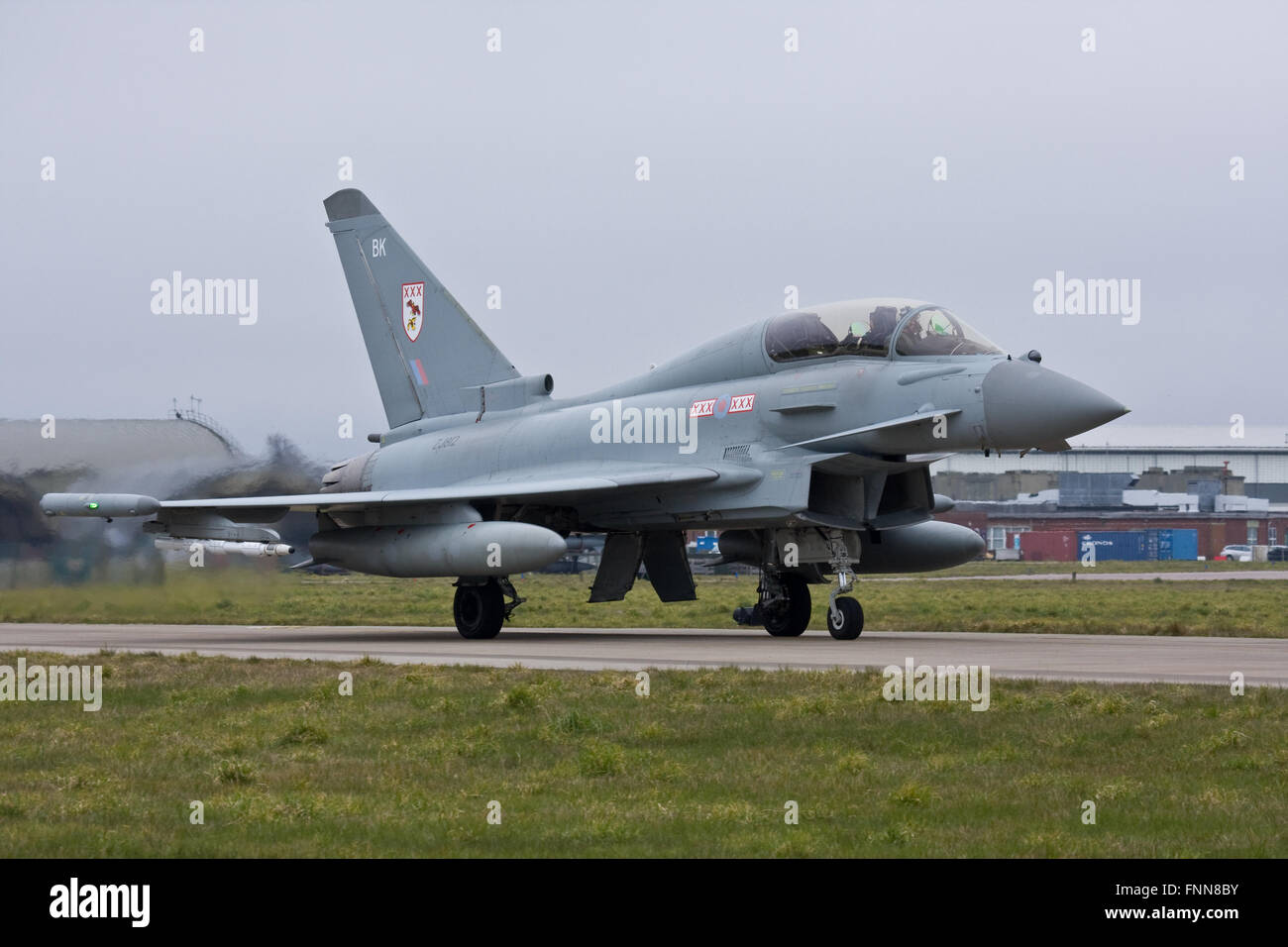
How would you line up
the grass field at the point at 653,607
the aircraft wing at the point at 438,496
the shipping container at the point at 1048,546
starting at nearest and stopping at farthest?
the aircraft wing at the point at 438,496, the grass field at the point at 653,607, the shipping container at the point at 1048,546

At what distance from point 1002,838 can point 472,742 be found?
13.6ft

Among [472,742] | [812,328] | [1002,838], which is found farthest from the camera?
[812,328]

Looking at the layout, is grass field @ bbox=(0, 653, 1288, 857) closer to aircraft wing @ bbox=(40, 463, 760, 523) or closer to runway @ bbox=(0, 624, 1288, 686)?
runway @ bbox=(0, 624, 1288, 686)

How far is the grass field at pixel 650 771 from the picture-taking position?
6.96 metres

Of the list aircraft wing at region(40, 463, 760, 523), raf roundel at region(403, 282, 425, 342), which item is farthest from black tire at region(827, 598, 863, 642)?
raf roundel at region(403, 282, 425, 342)

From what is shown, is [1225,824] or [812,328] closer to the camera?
[1225,824]

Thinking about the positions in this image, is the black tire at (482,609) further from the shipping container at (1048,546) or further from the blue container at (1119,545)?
the blue container at (1119,545)

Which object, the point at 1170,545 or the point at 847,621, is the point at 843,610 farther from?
the point at 1170,545

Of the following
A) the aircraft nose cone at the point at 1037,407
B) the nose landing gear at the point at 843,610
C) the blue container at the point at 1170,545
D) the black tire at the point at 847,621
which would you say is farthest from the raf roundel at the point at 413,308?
the blue container at the point at 1170,545

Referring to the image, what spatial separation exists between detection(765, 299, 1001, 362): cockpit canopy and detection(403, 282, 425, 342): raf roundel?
793 cm

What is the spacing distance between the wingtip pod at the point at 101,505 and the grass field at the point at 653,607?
9.19ft
